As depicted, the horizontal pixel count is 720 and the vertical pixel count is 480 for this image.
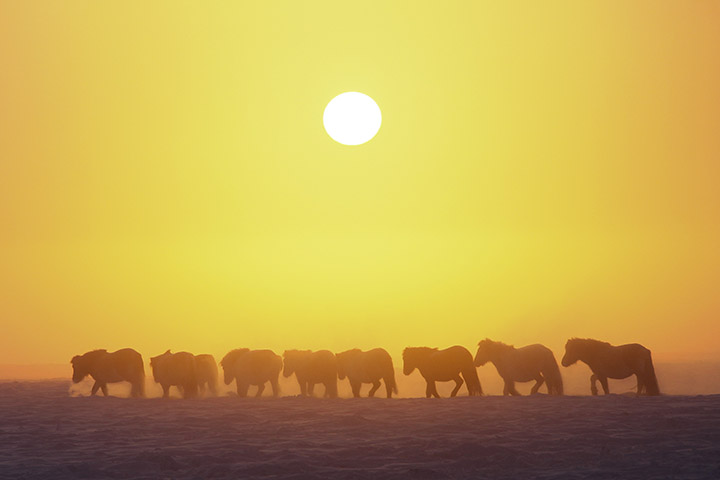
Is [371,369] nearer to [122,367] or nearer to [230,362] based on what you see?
[230,362]

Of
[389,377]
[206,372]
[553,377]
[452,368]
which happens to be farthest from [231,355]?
[553,377]

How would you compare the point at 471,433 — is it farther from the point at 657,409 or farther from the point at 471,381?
the point at 471,381

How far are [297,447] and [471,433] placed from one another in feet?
13.2

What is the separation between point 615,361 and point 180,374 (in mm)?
17237

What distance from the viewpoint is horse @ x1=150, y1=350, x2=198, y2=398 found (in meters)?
32.4

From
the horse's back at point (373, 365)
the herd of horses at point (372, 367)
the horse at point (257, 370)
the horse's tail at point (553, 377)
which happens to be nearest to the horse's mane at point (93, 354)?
the herd of horses at point (372, 367)

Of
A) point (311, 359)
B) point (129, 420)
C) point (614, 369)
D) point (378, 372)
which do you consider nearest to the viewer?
point (129, 420)

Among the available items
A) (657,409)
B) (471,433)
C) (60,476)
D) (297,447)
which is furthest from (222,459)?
(657,409)

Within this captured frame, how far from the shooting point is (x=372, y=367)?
30625mm

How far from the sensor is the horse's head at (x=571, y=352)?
30.0 metres

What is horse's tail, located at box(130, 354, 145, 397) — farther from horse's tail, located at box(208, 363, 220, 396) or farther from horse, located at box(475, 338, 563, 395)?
horse, located at box(475, 338, 563, 395)

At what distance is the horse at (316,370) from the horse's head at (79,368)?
930 cm

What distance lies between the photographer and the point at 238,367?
33062 mm

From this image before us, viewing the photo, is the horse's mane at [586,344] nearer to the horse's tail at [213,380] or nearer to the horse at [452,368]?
the horse at [452,368]
